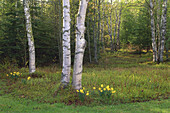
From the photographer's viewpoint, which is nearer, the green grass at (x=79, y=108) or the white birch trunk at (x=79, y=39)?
the green grass at (x=79, y=108)

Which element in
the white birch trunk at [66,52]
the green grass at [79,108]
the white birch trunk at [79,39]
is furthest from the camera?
the white birch trunk at [66,52]

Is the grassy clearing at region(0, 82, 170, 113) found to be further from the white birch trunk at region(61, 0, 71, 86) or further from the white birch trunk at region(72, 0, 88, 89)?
the white birch trunk at region(61, 0, 71, 86)

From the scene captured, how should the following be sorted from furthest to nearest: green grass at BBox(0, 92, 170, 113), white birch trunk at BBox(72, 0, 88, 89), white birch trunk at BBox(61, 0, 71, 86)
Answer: white birch trunk at BBox(61, 0, 71, 86) → white birch trunk at BBox(72, 0, 88, 89) → green grass at BBox(0, 92, 170, 113)

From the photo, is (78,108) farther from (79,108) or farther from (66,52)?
(66,52)

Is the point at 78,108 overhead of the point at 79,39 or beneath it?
beneath

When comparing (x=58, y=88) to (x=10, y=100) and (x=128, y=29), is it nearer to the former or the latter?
(x=10, y=100)

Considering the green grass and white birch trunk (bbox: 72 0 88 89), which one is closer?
the green grass

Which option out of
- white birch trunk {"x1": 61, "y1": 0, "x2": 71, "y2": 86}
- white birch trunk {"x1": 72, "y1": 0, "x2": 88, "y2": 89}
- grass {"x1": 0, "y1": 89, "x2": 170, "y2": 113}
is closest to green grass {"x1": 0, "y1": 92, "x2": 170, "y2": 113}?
grass {"x1": 0, "y1": 89, "x2": 170, "y2": 113}

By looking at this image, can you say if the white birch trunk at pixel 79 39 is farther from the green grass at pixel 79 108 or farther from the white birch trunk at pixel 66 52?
the green grass at pixel 79 108

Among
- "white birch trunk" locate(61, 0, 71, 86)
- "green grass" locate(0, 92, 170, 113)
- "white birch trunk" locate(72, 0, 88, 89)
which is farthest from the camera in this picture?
"white birch trunk" locate(61, 0, 71, 86)

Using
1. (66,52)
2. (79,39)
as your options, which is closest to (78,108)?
(79,39)

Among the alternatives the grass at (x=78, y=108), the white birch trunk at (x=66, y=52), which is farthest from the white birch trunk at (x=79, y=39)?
the grass at (x=78, y=108)

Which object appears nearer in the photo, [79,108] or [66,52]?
[79,108]

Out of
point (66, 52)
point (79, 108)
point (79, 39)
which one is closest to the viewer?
point (79, 108)
